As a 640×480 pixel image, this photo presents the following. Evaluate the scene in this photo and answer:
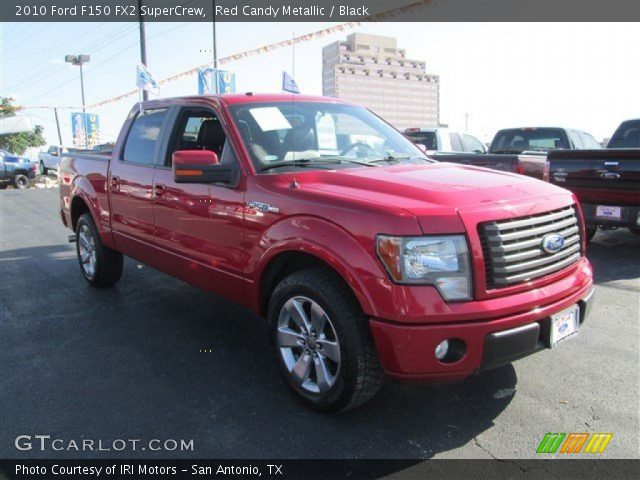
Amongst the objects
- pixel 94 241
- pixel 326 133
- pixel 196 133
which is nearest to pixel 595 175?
pixel 326 133

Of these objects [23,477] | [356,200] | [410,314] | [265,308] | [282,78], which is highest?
[282,78]

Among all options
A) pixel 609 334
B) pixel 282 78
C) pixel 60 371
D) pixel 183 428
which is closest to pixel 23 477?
pixel 183 428

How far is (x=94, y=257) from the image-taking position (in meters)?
5.76

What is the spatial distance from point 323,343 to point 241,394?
2.51 ft

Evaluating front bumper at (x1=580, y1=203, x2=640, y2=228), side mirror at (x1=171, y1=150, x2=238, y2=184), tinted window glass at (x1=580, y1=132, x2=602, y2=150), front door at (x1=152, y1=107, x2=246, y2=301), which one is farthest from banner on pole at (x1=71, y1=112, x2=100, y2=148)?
side mirror at (x1=171, y1=150, x2=238, y2=184)

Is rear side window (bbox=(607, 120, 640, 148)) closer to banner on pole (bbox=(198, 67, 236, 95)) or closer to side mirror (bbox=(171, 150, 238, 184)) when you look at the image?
side mirror (bbox=(171, 150, 238, 184))

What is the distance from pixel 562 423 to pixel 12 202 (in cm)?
1591

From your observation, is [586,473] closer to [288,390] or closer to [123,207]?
[288,390]

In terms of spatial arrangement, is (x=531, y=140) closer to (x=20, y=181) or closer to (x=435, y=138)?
(x=435, y=138)

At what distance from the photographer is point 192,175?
3.43m

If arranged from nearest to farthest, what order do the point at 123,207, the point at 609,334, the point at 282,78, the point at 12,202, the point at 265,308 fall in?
the point at 265,308
the point at 609,334
the point at 123,207
the point at 282,78
the point at 12,202

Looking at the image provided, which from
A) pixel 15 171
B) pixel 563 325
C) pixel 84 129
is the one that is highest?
pixel 84 129

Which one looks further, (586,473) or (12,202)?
(12,202)

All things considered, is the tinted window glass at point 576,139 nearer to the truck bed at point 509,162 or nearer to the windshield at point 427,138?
the truck bed at point 509,162
